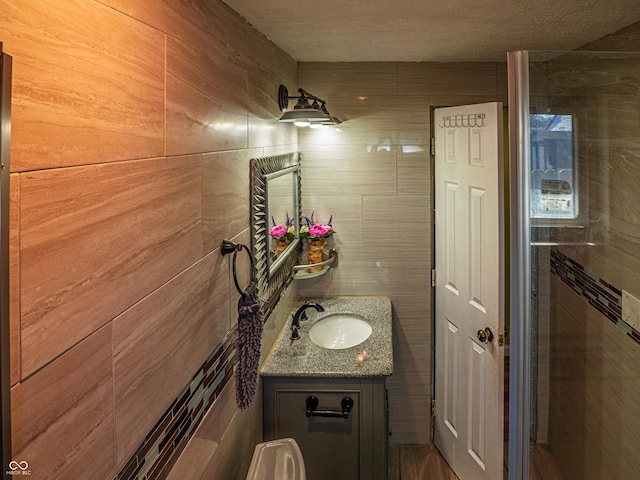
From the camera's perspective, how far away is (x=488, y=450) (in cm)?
258

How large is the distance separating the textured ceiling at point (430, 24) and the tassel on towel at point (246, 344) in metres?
0.99

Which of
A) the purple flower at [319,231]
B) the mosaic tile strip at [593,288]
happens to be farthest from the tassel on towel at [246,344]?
the purple flower at [319,231]

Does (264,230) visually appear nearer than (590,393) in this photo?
No

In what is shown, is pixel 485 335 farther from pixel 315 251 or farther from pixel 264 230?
pixel 264 230

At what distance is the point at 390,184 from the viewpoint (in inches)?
125

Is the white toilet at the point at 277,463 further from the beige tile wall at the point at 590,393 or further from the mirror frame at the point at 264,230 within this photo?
the beige tile wall at the point at 590,393

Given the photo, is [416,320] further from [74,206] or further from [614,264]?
[74,206]

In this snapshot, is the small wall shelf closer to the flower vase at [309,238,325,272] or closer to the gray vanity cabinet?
the flower vase at [309,238,325,272]

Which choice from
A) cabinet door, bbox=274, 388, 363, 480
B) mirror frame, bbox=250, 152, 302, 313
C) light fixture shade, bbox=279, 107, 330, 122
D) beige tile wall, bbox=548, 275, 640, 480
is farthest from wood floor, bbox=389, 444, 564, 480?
light fixture shade, bbox=279, 107, 330, 122

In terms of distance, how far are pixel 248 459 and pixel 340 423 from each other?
1.39ft

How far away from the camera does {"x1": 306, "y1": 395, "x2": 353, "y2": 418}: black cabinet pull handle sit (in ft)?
7.33

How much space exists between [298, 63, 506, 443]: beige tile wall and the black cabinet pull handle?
1.10m

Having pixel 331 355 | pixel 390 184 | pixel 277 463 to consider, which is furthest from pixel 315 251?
pixel 277 463

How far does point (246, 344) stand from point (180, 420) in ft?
1.32
